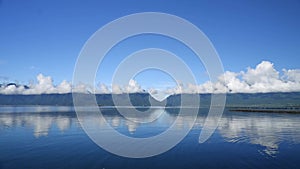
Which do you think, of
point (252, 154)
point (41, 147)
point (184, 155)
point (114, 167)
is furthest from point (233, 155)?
point (41, 147)

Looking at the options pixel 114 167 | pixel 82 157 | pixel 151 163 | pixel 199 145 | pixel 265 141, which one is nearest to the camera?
pixel 114 167

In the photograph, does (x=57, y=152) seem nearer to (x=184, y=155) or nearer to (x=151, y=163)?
(x=151, y=163)

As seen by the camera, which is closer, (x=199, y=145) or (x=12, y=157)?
(x=12, y=157)

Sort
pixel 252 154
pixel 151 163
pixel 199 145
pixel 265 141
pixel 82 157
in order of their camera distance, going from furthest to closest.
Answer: pixel 265 141 → pixel 199 145 → pixel 252 154 → pixel 82 157 → pixel 151 163

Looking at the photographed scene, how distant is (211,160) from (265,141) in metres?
15.5

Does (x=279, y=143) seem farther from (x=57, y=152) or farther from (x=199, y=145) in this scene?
(x=57, y=152)

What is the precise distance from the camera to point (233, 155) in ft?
89.3

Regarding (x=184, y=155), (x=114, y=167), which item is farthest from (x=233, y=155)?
(x=114, y=167)

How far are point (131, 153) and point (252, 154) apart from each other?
1334 centimetres

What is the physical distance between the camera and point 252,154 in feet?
90.4

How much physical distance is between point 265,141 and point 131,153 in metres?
20.5

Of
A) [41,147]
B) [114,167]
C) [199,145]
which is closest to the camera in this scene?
[114,167]

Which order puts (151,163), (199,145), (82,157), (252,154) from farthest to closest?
(199,145) < (252,154) < (82,157) < (151,163)

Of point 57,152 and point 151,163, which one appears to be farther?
point 57,152
